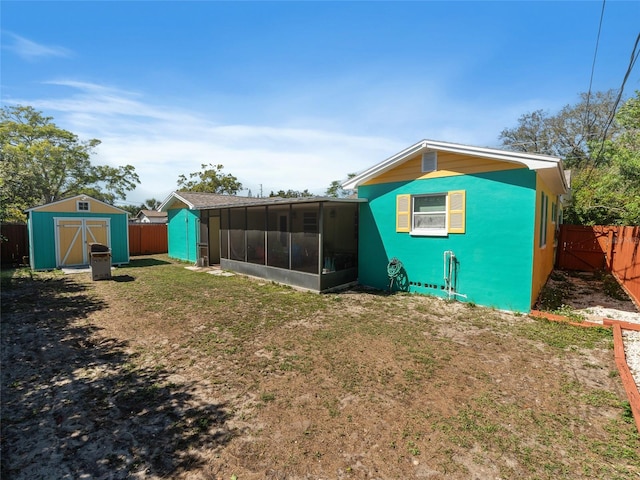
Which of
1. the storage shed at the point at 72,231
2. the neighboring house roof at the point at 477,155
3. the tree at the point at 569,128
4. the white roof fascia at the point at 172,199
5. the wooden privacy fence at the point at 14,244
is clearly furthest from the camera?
the tree at the point at 569,128

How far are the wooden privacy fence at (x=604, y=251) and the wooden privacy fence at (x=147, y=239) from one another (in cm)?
2007

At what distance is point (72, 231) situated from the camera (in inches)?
481

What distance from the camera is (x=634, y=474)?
7.27 ft

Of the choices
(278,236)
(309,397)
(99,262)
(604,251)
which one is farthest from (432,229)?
(99,262)

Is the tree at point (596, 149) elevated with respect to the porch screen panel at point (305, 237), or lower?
elevated

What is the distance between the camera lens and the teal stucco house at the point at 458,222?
619 cm

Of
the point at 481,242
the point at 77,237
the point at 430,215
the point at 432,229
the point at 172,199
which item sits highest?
the point at 172,199

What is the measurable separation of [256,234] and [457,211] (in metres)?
6.14

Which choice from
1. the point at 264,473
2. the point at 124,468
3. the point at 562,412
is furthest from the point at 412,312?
the point at 124,468

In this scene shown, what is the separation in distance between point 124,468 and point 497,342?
16.5ft

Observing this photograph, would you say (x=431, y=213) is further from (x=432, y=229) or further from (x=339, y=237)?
(x=339, y=237)

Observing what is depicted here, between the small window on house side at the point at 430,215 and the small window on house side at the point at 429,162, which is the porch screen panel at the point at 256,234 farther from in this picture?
the small window on house side at the point at 429,162

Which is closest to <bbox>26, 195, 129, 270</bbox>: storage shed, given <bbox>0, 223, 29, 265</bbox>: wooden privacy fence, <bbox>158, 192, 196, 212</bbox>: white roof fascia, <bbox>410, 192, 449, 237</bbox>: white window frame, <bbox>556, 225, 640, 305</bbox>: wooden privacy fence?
<bbox>0, 223, 29, 265</bbox>: wooden privacy fence

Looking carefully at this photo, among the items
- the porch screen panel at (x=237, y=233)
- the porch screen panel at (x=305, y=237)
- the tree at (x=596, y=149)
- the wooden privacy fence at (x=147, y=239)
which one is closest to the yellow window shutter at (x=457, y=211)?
the porch screen panel at (x=305, y=237)
